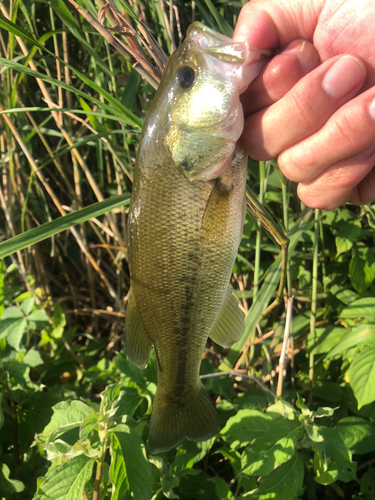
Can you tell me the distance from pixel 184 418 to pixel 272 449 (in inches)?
11.4

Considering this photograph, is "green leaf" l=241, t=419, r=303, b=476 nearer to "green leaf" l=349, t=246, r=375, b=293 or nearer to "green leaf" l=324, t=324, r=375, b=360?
"green leaf" l=324, t=324, r=375, b=360

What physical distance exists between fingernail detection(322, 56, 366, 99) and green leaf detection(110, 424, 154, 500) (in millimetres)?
1099

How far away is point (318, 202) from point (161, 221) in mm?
472

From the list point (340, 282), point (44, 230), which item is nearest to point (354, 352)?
point (340, 282)

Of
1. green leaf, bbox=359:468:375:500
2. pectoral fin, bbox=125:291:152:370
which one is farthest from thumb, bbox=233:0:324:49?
green leaf, bbox=359:468:375:500

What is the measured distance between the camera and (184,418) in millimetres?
1294

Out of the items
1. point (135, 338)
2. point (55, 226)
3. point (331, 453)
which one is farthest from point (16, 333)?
point (331, 453)

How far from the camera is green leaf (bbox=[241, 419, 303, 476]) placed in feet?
3.88

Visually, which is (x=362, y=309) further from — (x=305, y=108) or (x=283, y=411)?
(x=305, y=108)

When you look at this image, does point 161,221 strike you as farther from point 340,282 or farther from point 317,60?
point 340,282

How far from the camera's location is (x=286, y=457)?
3.88 feet

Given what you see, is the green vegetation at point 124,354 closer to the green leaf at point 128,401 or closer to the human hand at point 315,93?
the green leaf at point 128,401

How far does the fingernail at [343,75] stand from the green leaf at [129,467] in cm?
110

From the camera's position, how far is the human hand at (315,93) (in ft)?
3.08
